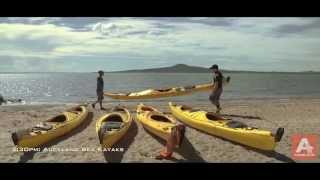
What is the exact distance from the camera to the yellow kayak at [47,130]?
573 centimetres

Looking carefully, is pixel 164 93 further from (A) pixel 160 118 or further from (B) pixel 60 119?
(B) pixel 60 119

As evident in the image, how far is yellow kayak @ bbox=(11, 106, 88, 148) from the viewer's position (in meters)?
5.73

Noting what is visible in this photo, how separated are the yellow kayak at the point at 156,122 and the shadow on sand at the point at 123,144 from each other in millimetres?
202

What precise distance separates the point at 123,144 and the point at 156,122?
2.72 feet

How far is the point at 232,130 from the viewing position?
251 inches

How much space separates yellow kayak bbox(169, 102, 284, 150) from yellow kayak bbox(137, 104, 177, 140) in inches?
17.1

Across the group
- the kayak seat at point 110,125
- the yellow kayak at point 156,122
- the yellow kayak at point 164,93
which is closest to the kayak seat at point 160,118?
the yellow kayak at point 156,122

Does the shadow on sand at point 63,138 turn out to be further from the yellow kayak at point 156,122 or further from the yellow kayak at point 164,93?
the yellow kayak at point 164,93

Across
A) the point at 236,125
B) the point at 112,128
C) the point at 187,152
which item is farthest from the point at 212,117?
the point at 112,128

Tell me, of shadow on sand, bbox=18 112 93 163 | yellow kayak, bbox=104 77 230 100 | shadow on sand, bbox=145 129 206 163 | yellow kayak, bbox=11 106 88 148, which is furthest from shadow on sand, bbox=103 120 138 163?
yellow kayak, bbox=104 77 230 100
